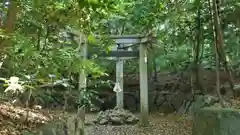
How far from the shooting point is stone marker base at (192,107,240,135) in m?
3.13

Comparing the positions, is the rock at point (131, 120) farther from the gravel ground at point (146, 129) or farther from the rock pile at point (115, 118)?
→ the gravel ground at point (146, 129)

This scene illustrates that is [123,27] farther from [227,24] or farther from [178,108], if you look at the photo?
[227,24]

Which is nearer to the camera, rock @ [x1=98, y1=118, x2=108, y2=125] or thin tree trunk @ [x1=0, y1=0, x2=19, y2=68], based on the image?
thin tree trunk @ [x1=0, y1=0, x2=19, y2=68]

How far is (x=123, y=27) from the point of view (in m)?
9.09

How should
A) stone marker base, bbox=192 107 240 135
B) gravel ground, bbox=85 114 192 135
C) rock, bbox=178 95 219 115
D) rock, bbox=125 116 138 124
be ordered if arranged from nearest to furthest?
stone marker base, bbox=192 107 240 135 < gravel ground, bbox=85 114 192 135 < rock, bbox=178 95 219 115 < rock, bbox=125 116 138 124

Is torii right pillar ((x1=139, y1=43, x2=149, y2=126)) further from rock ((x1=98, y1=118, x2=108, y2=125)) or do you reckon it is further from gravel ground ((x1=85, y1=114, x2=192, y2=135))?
rock ((x1=98, y1=118, x2=108, y2=125))

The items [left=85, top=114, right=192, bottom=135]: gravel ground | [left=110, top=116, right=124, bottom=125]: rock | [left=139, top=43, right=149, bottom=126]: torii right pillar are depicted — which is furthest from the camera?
[left=110, top=116, right=124, bottom=125]: rock

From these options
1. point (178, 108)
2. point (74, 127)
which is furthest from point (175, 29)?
point (74, 127)

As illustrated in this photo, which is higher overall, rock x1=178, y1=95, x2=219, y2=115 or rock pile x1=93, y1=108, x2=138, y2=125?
rock x1=178, y1=95, x2=219, y2=115

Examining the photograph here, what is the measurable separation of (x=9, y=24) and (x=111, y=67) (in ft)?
22.6

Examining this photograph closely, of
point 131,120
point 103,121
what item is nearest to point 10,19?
point 103,121

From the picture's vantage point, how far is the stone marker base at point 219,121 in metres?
3.13

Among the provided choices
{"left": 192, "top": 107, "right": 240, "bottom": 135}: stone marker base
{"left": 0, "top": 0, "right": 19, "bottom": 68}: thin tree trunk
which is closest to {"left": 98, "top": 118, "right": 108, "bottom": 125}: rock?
{"left": 192, "top": 107, "right": 240, "bottom": 135}: stone marker base

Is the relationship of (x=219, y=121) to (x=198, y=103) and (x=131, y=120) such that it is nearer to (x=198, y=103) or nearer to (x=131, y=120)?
(x=198, y=103)
